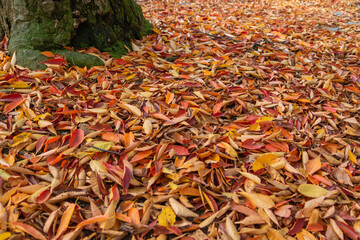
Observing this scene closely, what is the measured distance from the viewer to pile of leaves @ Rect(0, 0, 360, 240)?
1.12m

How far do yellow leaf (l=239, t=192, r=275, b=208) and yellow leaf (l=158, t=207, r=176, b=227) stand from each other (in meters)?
0.37

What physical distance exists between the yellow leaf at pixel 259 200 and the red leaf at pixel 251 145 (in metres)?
0.31

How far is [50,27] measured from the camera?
2037 mm

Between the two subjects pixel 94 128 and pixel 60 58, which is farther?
pixel 60 58

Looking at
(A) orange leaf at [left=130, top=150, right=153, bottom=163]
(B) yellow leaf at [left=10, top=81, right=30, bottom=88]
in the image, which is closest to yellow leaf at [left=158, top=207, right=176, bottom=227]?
(A) orange leaf at [left=130, top=150, right=153, bottom=163]

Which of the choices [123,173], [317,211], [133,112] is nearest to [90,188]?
[123,173]

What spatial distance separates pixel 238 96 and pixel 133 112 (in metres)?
0.84

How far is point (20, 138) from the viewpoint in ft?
4.68

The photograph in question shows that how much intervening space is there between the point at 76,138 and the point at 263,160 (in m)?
1.10

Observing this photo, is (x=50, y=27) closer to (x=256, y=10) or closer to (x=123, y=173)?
(x=123, y=173)

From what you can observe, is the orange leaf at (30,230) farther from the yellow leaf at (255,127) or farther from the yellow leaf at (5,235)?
the yellow leaf at (255,127)

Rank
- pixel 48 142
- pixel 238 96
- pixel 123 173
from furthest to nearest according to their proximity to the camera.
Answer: pixel 238 96 < pixel 48 142 < pixel 123 173

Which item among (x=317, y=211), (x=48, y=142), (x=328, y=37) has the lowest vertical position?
(x=317, y=211)

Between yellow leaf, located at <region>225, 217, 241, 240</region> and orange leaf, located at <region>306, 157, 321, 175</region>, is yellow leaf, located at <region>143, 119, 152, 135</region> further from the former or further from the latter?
orange leaf, located at <region>306, 157, 321, 175</region>
